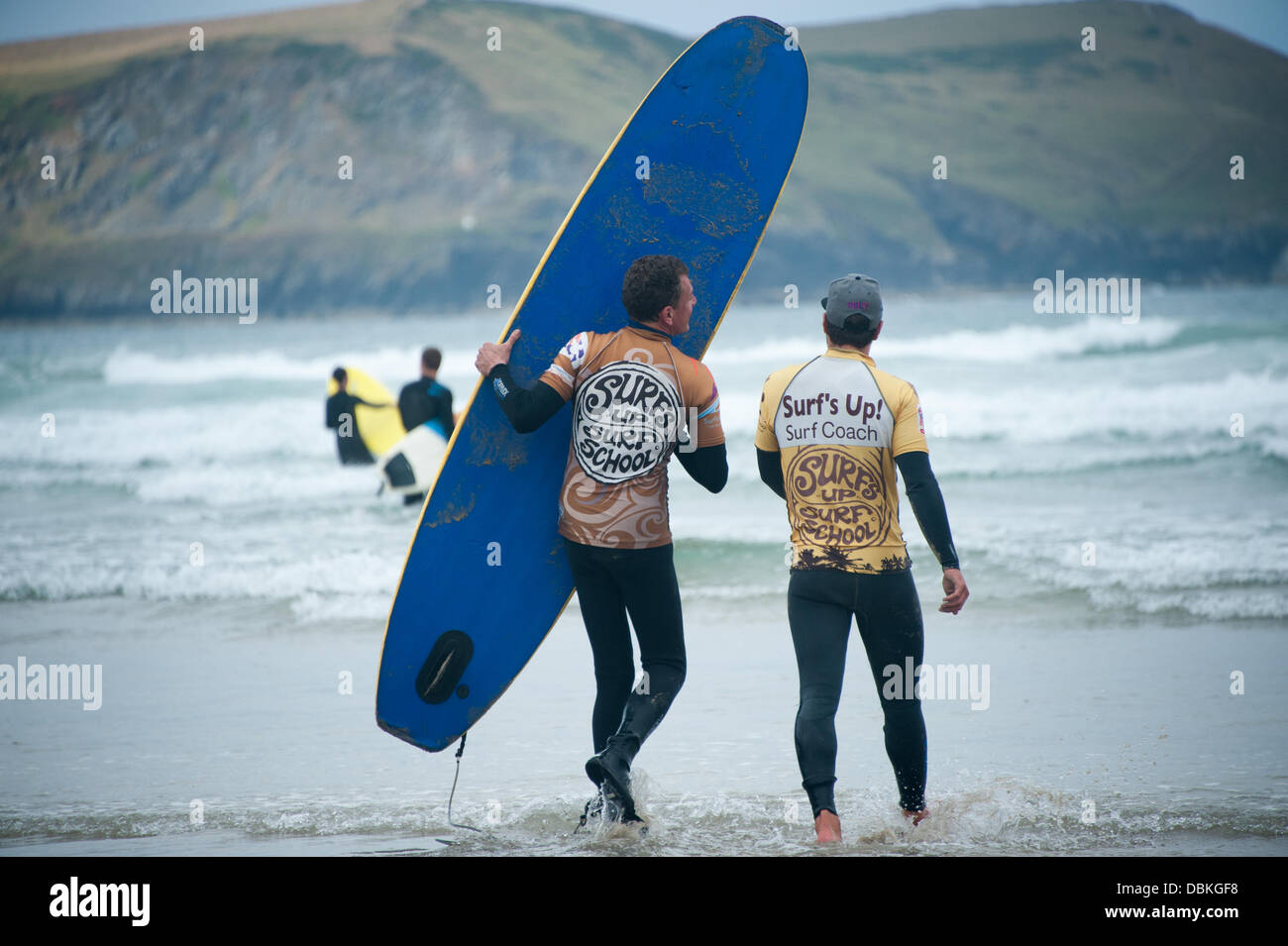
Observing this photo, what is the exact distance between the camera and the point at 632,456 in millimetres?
3066

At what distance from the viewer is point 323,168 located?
94.7m

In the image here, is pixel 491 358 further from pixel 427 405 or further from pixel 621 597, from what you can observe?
pixel 427 405

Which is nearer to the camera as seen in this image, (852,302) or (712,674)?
(852,302)

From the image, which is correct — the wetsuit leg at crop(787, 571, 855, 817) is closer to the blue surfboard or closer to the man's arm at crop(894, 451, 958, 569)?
the man's arm at crop(894, 451, 958, 569)

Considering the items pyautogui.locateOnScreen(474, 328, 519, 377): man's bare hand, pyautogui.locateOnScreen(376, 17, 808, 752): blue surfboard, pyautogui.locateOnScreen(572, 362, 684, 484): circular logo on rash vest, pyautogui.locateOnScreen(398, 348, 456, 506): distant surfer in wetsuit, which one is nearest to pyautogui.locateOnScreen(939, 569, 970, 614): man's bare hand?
pyautogui.locateOnScreen(572, 362, 684, 484): circular logo on rash vest

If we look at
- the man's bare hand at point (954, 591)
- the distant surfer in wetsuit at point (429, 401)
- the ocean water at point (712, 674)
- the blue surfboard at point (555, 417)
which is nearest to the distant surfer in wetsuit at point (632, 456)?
the blue surfboard at point (555, 417)

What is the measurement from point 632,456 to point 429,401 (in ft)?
19.2

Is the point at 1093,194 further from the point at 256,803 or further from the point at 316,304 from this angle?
the point at 256,803

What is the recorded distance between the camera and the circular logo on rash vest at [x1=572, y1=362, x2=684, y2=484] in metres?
3.06

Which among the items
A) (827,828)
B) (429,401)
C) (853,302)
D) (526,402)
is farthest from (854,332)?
(429,401)

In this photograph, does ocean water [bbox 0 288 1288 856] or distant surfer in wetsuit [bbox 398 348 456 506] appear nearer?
ocean water [bbox 0 288 1288 856]

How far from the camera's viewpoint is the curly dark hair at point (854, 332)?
3.05m

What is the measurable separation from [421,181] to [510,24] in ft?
59.5
